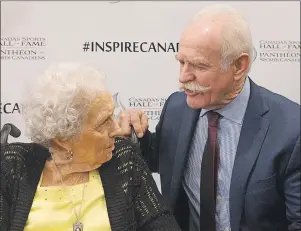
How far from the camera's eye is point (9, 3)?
90.0 inches

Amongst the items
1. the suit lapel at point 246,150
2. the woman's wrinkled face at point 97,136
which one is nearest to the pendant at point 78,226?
the woman's wrinkled face at point 97,136

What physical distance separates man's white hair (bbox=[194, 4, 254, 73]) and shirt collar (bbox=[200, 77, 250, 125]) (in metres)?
0.16

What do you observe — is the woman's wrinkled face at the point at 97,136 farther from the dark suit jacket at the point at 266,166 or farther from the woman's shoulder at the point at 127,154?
the dark suit jacket at the point at 266,166

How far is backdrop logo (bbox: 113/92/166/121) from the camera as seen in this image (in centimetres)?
234

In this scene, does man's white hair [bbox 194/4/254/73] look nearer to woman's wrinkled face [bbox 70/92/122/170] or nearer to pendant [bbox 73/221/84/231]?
woman's wrinkled face [bbox 70/92/122/170]

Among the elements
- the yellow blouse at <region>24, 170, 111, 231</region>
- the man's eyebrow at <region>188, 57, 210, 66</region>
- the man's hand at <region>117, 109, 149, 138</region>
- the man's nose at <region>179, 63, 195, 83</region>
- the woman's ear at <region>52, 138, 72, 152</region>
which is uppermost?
the man's eyebrow at <region>188, 57, 210, 66</region>

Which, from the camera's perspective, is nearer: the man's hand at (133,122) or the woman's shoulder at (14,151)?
the woman's shoulder at (14,151)

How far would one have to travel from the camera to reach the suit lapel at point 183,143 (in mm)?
1750

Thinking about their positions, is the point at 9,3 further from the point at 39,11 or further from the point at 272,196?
the point at 272,196

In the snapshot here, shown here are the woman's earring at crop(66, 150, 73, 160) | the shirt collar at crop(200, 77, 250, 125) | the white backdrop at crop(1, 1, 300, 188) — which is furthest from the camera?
the white backdrop at crop(1, 1, 300, 188)

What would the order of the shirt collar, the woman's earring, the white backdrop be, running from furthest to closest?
the white backdrop, the shirt collar, the woman's earring

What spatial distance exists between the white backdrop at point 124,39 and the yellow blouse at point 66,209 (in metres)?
0.81

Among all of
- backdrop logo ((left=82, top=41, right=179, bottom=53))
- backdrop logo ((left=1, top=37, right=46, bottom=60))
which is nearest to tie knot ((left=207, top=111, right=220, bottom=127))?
backdrop logo ((left=82, top=41, right=179, bottom=53))

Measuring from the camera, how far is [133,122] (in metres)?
1.73
